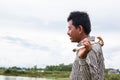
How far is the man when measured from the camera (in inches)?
114

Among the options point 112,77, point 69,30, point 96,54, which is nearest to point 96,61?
point 96,54

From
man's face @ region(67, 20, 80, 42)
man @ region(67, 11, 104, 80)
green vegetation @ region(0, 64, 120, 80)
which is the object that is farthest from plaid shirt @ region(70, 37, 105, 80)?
green vegetation @ region(0, 64, 120, 80)

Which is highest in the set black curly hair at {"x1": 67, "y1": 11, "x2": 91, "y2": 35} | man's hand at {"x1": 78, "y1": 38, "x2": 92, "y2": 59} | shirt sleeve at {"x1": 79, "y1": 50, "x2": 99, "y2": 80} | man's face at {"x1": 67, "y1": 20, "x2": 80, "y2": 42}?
black curly hair at {"x1": 67, "y1": 11, "x2": 91, "y2": 35}

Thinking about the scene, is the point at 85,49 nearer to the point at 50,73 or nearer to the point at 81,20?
the point at 81,20

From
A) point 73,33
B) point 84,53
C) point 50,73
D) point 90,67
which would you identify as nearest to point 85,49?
point 84,53

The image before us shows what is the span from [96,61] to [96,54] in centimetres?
6

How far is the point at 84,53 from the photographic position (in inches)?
110

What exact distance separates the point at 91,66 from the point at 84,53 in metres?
0.16

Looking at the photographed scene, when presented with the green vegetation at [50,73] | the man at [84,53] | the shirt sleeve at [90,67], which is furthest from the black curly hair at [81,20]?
the green vegetation at [50,73]

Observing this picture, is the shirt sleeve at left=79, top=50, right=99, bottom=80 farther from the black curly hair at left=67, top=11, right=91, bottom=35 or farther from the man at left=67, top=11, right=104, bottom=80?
the black curly hair at left=67, top=11, right=91, bottom=35

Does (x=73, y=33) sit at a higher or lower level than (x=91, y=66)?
higher

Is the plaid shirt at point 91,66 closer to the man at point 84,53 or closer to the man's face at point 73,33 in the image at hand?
the man at point 84,53

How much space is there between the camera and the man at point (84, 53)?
9.50ft

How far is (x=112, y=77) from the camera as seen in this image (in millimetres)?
31875
